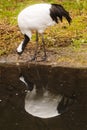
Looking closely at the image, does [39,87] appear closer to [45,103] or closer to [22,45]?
[45,103]

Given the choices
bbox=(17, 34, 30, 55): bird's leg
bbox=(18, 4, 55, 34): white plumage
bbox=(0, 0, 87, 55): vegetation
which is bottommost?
bbox=(0, 0, 87, 55): vegetation

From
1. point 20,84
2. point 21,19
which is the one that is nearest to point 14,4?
point 21,19

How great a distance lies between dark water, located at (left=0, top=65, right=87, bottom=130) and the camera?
748cm

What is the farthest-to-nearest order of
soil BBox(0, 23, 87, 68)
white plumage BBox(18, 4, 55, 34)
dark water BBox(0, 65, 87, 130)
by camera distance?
1. soil BBox(0, 23, 87, 68)
2. white plumage BBox(18, 4, 55, 34)
3. dark water BBox(0, 65, 87, 130)

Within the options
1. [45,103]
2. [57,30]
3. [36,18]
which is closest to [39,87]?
[45,103]

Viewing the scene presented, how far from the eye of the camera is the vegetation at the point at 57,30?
10742mm

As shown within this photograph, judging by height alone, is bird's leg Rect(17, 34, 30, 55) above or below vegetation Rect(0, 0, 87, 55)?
above

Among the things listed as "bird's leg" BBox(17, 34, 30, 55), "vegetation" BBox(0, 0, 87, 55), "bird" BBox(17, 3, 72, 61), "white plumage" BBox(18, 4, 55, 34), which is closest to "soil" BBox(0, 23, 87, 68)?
"vegetation" BBox(0, 0, 87, 55)

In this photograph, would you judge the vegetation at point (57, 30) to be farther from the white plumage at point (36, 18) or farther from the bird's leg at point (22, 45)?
the white plumage at point (36, 18)

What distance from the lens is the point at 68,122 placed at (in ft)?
24.5

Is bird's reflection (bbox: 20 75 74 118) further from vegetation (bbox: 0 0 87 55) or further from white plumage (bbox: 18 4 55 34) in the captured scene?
vegetation (bbox: 0 0 87 55)

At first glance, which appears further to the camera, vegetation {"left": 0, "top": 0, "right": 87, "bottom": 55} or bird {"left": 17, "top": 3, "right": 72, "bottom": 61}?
vegetation {"left": 0, "top": 0, "right": 87, "bottom": 55}

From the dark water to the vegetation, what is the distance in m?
1.00

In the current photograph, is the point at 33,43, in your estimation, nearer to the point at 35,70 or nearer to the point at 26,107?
the point at 35,70
